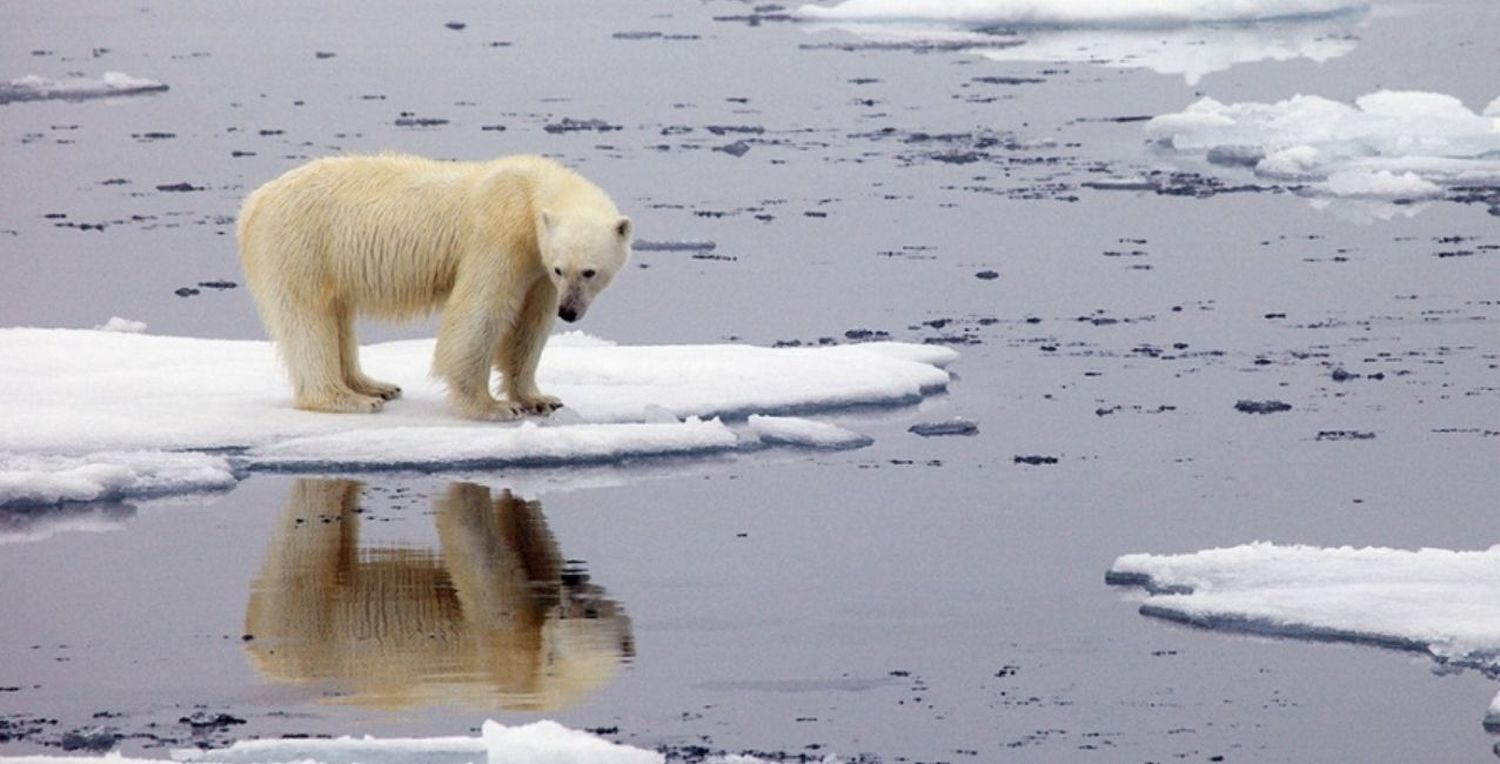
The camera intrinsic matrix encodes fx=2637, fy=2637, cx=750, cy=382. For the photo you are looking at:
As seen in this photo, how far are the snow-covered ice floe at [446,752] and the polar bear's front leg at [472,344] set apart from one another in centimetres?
306

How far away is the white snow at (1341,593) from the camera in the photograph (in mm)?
5504

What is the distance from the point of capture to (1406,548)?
641cm

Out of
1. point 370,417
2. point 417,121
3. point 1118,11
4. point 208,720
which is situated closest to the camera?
point 208,720

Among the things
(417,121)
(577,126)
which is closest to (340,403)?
(577,126)

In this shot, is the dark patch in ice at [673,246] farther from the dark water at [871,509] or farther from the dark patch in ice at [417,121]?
the dark patch in ice at [417,121]

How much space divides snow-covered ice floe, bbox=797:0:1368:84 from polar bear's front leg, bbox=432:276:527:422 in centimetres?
1471

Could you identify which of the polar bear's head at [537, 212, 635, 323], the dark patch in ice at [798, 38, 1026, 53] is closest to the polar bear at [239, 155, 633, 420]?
the polar bear's head at [537, 212, 635, 323]

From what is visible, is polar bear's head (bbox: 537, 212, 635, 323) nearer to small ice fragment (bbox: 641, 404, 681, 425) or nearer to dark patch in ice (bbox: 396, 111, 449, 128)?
small ice fragment (bbox: 641, 404, 681, 425)

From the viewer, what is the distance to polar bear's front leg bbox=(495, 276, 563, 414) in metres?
7.97

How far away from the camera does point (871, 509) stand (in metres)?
6.89

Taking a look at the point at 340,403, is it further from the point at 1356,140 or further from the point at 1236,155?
the point at 1356,140

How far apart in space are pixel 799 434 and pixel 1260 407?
5.05 feet

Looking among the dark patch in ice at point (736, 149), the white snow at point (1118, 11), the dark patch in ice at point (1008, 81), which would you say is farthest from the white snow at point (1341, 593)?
the white snow at point (1118, 11)

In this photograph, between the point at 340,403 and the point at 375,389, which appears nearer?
the point at 340,403
